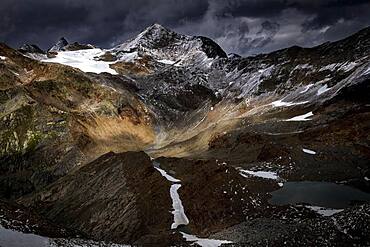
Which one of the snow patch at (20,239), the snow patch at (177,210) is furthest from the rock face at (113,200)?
the snow patch at (20,239)

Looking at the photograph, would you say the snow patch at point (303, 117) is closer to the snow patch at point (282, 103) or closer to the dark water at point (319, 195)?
the snow patch at point (282, 103)

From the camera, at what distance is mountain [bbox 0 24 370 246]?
44125 mm

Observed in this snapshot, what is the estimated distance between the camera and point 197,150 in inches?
4208

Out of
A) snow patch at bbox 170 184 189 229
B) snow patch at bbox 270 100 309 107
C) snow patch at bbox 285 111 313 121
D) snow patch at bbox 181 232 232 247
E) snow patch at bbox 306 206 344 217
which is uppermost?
snow patch at bbox 270 100 309 107

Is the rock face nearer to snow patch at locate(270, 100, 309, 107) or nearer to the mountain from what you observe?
the mountain

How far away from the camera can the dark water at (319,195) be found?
4678 cm

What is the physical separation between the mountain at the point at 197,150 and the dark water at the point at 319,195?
0.20 m

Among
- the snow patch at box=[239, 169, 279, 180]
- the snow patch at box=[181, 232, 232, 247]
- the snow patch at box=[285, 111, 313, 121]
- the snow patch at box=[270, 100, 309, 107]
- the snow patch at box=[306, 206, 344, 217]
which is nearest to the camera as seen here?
the snow patch at box=[181, 232, 232, 247]

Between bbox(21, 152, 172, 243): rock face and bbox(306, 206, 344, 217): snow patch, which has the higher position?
bbox(21, 152, 172, 243): rock face

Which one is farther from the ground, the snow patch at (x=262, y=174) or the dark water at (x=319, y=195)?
the snow patch at (x=262, y=174)

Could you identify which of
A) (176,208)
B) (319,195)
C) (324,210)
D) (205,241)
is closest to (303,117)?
(319,195)

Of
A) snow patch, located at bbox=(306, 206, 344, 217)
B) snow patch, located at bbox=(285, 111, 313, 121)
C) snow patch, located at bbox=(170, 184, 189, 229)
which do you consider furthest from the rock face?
snow patch, located at bbox=(285, 111, 313, 121)

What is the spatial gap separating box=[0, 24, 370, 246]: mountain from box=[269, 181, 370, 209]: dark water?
7.9 inches

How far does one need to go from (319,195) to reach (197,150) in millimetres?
59257
